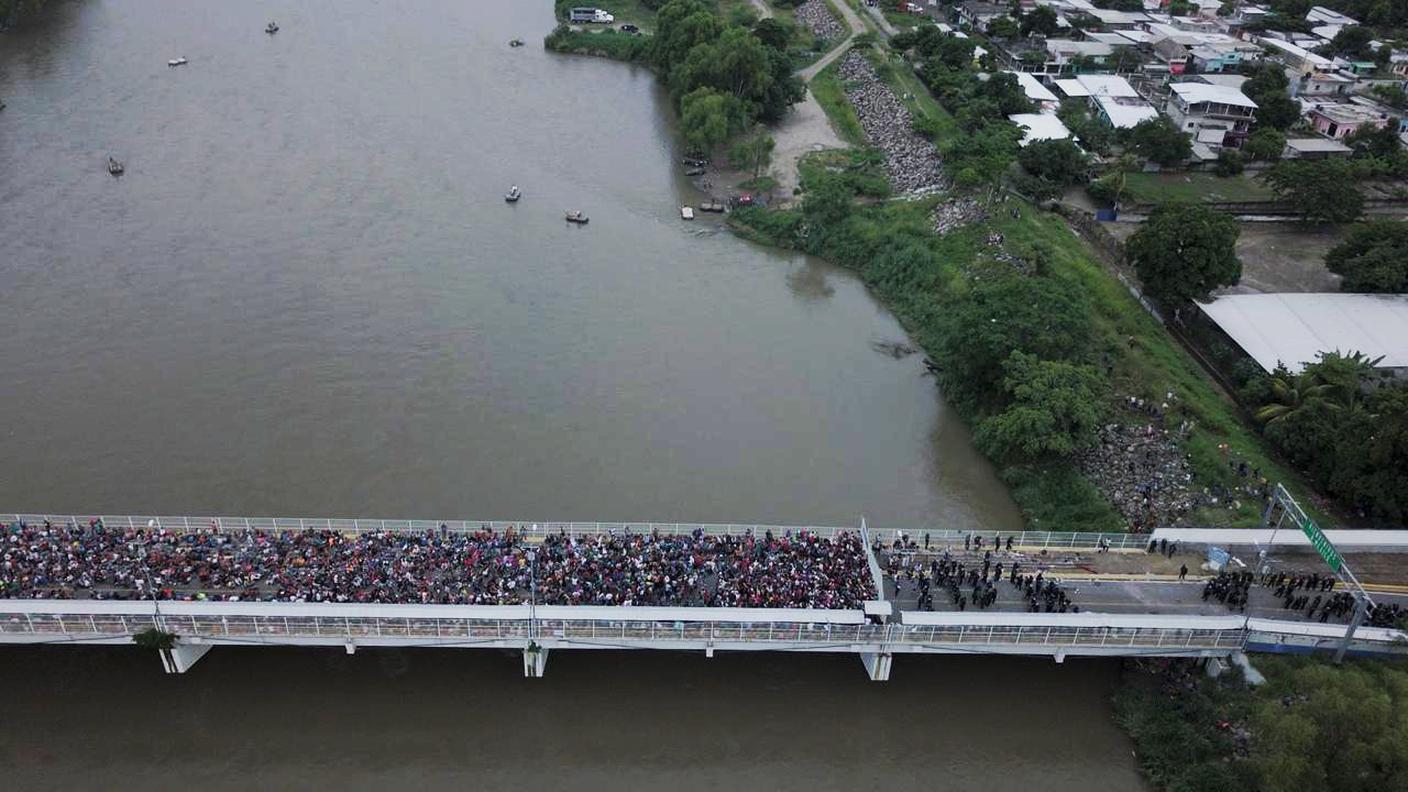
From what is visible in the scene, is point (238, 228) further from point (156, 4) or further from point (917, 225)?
point (156, 4)

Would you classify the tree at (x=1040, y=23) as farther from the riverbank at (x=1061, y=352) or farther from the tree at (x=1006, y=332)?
the tree at (x=1006, y=332)

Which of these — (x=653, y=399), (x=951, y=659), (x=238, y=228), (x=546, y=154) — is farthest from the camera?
(x=546, y=154)

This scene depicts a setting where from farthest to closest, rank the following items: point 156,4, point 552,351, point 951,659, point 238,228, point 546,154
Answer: point 156,4 < point 546,154 < point 238,228 < point 552,351 < point 951,659

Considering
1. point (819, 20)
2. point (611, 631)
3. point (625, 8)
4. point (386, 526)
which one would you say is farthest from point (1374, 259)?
point (625, 8)

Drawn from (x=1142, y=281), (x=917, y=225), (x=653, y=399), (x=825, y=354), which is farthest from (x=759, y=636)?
(x=917, y=225)

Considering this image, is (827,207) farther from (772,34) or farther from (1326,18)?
(1326,18)

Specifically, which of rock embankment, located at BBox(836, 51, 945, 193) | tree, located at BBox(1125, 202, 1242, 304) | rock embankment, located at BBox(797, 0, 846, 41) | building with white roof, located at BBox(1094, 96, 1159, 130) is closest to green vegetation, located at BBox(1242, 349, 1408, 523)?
tree, located at BBox(1125, 202, 1242, 304)
